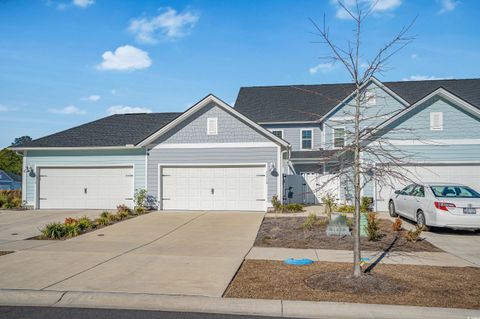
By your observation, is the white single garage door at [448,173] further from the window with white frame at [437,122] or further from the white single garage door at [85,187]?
the white single garage door at [85,187]

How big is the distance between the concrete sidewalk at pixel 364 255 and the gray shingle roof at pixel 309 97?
15.9 m

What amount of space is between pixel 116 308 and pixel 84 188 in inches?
540

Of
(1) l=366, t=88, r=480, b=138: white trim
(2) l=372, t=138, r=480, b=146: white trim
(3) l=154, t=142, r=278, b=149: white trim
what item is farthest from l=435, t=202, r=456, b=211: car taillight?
(3) l=154, t=142, r=278, b=149: white trim

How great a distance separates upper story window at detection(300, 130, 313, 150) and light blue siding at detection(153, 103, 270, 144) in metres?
8.52

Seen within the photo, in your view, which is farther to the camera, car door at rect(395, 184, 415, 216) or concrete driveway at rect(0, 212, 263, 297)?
car door at rect(395, 184, 415, 216)

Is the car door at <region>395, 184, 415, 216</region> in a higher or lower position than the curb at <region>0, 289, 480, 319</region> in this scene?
higher

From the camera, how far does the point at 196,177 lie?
17.0 m

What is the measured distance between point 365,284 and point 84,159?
1542 centimetres

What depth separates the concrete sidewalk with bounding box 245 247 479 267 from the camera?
25.9 ft

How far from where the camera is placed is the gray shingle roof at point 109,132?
58.7 ft

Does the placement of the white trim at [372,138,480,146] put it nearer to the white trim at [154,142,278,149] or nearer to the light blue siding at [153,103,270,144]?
the white trim at [154,142,278,149]

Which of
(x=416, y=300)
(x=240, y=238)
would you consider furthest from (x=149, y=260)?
(x=416, y=300)

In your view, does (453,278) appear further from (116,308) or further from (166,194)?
(166,194)

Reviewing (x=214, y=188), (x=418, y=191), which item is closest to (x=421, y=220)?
(x=418, y=191)
